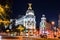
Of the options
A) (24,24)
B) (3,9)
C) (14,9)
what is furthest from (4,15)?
(24,24)

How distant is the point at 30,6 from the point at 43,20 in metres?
0.95

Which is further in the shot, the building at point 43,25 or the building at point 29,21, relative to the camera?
the building at point 29,21

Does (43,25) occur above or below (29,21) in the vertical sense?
below

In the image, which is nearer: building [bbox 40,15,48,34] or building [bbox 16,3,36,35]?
building [bbox 40,15,48,34]

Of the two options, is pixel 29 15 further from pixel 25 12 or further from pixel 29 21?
pixel 25 12

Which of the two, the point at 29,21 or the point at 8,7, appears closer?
the point at 8,7

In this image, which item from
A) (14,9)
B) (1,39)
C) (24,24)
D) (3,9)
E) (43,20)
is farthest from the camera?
(24,24)

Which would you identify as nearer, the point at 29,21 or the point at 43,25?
the point at 43,25

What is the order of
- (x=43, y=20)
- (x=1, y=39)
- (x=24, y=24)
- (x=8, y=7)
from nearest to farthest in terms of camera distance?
(x=1, y=39) < (x=8, y=7) < (x=43, y=20) < (x=24, y=24)

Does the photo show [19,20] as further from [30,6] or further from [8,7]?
[8,7]

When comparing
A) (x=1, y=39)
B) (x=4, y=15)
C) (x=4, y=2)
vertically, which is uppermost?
(x=4, y=2)

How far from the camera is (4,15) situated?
623cm

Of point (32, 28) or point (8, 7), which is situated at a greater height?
point (8, 7)

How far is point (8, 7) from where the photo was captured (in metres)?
6.64
